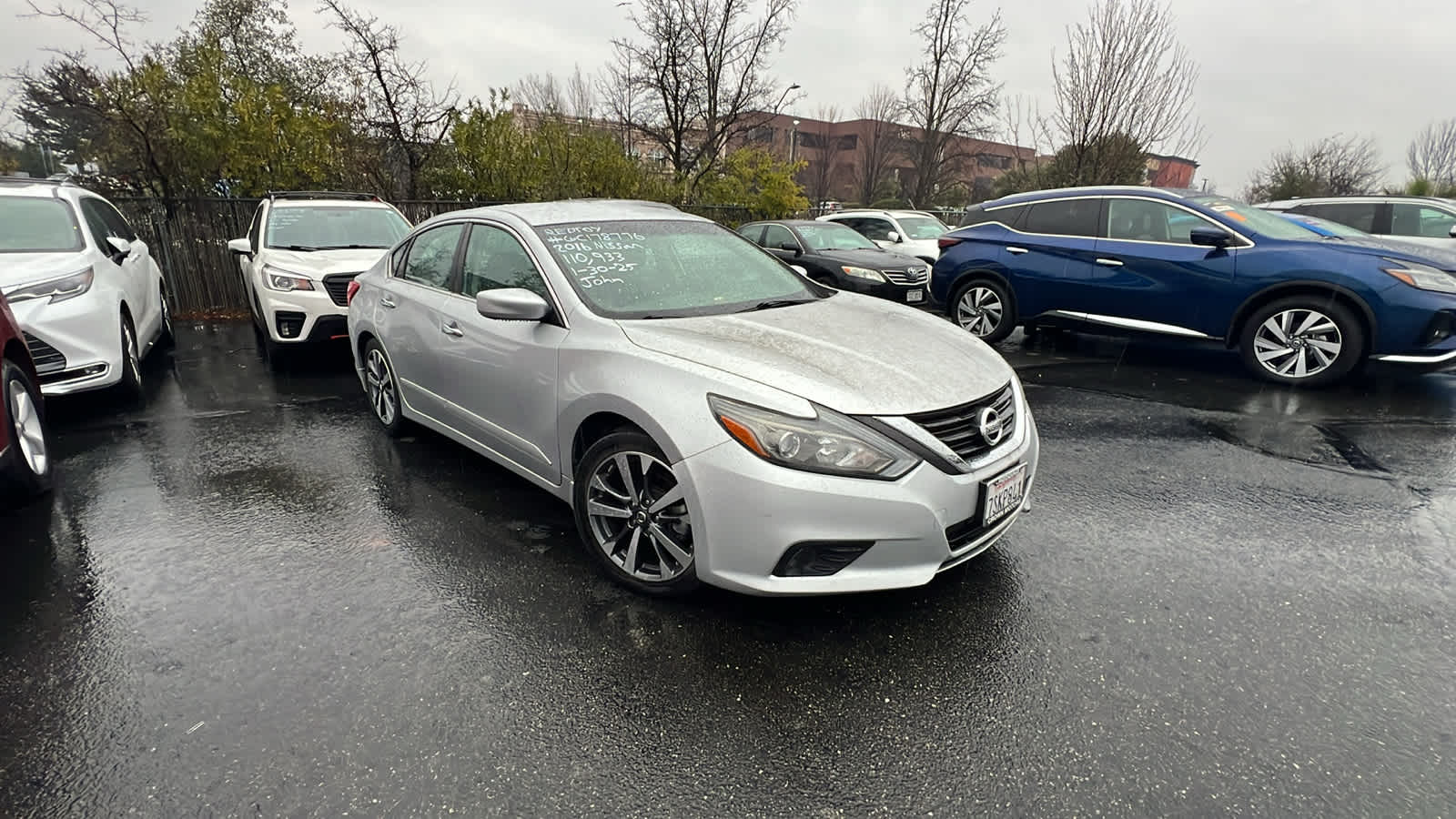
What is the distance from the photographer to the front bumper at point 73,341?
4.92m

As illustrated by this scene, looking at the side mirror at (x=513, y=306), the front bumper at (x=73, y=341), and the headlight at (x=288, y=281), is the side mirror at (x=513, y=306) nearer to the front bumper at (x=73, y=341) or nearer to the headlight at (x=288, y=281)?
the front bumper at (x=73, y=341)

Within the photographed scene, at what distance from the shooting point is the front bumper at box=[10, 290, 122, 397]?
4918mm

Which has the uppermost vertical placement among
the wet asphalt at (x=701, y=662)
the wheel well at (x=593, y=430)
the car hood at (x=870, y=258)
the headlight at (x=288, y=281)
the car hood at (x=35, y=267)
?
the car hood at (x=870, y=258)

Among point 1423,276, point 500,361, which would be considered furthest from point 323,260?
point 1423,276

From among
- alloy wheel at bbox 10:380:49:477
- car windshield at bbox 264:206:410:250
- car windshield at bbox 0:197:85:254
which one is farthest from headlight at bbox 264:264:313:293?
alloy wheel at bbox 10:380:49:477

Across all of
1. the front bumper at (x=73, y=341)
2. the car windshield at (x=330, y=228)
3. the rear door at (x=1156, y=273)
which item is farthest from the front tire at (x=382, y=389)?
the rear door at (x=1156, y=273)

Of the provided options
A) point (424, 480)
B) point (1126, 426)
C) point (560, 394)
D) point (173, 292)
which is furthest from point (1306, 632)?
point (173, 292)

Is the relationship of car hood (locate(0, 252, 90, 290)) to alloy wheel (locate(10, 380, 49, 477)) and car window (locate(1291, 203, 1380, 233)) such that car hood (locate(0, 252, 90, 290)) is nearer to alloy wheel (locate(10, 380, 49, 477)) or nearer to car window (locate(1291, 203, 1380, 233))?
alloy wheel (locate(10, 380, 49, 477))

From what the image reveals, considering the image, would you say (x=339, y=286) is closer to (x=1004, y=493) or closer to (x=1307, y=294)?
(x=1004, y=493)

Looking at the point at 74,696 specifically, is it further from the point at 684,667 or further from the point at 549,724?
the point at 684,667

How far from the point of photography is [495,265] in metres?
3.86

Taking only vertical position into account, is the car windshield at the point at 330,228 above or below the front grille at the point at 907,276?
above

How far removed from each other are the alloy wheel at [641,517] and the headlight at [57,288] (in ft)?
15.4

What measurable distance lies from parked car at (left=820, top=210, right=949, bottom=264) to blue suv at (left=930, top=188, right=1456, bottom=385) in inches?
212
